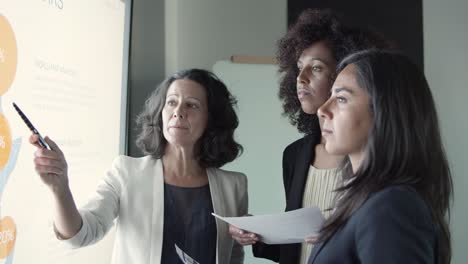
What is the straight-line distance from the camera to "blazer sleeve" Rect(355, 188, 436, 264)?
71 cm

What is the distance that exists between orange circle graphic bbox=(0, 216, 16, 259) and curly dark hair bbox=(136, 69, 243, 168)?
0.62 metres

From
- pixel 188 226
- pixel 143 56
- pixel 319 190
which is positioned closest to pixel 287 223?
pixel 319 190

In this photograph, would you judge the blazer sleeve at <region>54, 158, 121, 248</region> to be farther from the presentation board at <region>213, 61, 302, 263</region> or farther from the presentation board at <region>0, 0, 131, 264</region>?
the presentation board at <region>213, 61, 302, 263</region>

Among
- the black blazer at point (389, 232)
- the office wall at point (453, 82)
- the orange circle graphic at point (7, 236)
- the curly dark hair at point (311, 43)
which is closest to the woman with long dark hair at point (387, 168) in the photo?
the black blazer at point (389, 232)

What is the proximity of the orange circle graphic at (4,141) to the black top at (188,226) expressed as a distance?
0.59 m

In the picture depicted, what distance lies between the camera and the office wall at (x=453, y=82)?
9.26ft

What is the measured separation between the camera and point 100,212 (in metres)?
1.35

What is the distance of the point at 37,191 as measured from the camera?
1319 millimetres

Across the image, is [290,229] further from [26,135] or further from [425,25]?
[425,25]

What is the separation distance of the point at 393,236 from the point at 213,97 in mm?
1156

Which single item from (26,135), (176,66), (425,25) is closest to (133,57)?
(176,66)

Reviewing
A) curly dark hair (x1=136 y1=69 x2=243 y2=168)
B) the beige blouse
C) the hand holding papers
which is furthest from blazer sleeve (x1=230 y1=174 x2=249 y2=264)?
the hand holding papers

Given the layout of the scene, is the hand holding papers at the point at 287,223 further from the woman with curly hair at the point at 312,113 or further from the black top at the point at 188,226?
the black top at the point at 188,226

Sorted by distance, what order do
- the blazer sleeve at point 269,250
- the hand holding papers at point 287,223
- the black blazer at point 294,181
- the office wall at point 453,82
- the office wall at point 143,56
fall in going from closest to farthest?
the hand holding papers at point 287,223, the black blazer at point 294,181, the blazer sleeve at point 269,250, the office wall at point 143,56, the office wall at point 453,82
